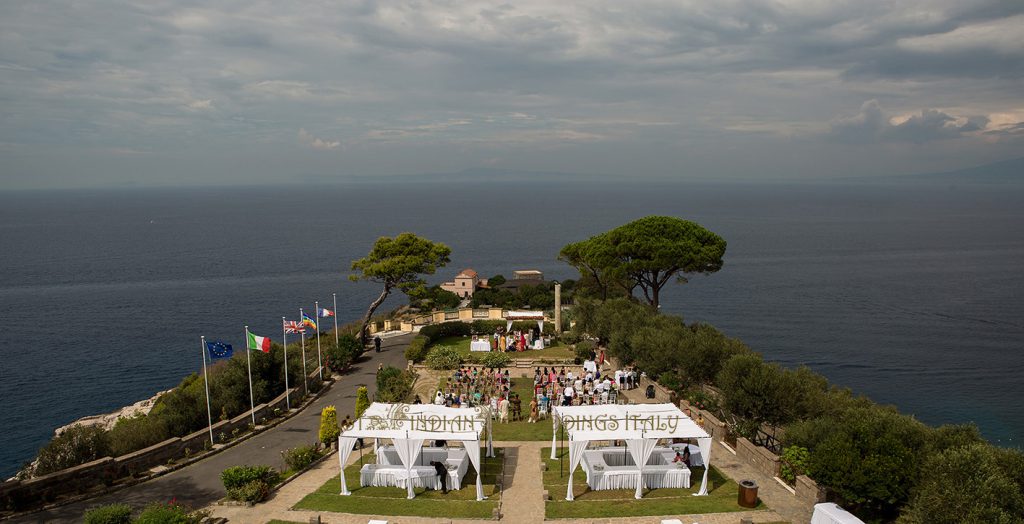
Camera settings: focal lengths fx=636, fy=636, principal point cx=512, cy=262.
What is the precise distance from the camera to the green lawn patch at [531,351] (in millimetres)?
37188

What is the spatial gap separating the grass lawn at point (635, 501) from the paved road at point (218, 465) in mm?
10353

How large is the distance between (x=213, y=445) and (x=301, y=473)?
5.45 metres

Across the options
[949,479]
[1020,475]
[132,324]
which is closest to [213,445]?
[949,479]

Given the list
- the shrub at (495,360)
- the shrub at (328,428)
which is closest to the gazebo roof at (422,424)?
the shrub at (328,428)

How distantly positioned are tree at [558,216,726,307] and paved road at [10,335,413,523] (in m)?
21.1

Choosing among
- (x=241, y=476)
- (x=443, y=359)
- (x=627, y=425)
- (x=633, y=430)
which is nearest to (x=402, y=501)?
(x=241, y=476)

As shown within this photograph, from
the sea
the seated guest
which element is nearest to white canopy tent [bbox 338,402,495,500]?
the seated guest

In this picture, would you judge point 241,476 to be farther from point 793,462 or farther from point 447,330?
point 447,330

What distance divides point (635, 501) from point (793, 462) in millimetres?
4980

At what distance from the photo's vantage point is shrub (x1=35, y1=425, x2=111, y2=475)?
802 inches

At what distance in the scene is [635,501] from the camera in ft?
59.8

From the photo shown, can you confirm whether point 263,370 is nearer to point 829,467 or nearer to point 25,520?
point 25,520

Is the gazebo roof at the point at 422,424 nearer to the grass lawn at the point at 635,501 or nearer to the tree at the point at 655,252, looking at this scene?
the grass lawn at the point at 635,501

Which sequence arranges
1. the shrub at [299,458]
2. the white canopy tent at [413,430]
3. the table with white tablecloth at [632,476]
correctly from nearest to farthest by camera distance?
the white canopy tent at [413,430] → the table with white tablecloth at [632,476] → the shrub at [299,458]
